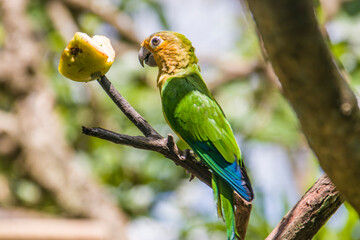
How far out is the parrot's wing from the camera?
1.43 metres

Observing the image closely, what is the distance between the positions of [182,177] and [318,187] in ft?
9.22

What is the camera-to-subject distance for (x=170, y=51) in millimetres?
1893

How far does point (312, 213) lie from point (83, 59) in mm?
626

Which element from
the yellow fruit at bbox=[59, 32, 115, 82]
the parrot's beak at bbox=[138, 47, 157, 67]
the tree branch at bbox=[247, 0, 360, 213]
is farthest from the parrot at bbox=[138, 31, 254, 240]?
the tree branch at bbox=[247, 0, 360, 213]

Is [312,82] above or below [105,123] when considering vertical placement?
below

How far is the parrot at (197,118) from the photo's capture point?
1331 millimetres

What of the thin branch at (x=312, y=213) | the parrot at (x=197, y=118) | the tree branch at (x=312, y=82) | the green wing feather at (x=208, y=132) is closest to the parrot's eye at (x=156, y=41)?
the parrot at (x=197, y=118)

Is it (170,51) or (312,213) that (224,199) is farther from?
(170,51)

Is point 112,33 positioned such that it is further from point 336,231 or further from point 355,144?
point 355,144

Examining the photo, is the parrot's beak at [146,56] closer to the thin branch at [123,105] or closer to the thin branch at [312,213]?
the thin branch at [123,105]

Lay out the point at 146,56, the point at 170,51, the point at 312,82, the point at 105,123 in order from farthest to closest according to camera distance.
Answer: the point at 105,123
the point at 146,56
the point at 170,51
the point at 312,82

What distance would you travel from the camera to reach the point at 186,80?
1.74 m

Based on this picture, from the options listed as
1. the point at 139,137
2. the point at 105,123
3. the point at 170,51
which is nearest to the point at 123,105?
the point at 139,137

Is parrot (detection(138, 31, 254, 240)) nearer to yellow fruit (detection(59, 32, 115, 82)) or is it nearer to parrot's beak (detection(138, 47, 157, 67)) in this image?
parrot's beak (detection(138, 47, 157, 67))
